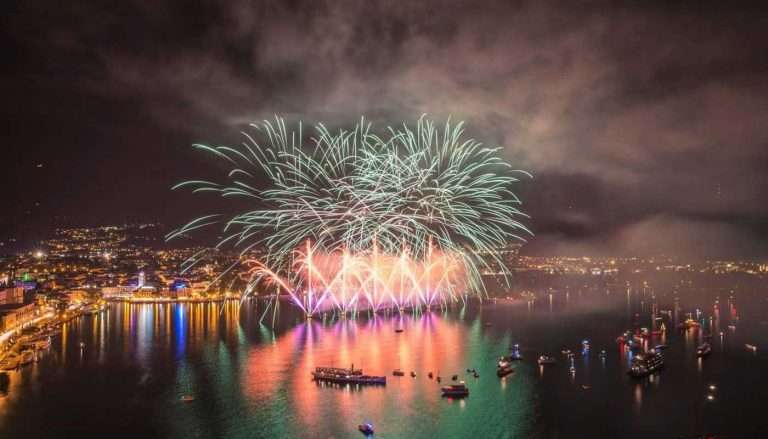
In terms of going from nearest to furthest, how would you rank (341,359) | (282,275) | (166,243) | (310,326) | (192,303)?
1. (341,359)
2. (310,326)
3. (192,303)
4. (282,275)
5. (166,243)

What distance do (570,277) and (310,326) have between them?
1758 inches

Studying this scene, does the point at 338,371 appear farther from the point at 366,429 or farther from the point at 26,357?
the point at 26,357

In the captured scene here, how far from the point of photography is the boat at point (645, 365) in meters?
15.2

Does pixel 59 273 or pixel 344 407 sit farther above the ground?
pixel 59 273

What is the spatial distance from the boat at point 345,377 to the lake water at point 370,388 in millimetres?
326

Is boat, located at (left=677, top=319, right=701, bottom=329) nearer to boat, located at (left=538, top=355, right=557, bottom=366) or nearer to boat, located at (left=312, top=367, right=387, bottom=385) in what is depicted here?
boat, located at (left=538, top=355, right=557, bottom=366)

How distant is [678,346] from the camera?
66.3 feet

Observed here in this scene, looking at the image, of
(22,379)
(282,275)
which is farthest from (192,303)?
(22,379)

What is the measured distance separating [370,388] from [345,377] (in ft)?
2.40

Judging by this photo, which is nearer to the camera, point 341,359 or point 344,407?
point 344,407

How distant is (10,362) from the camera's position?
15.2 m

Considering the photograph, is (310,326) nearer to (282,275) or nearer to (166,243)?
(282,275)

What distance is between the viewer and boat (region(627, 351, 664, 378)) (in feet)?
49.8

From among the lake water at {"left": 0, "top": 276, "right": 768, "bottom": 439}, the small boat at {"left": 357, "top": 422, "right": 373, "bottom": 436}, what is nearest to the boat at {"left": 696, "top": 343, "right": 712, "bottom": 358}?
the lake water at {"left": 0, "top": 276, "right": 768, "bottom": 439}
